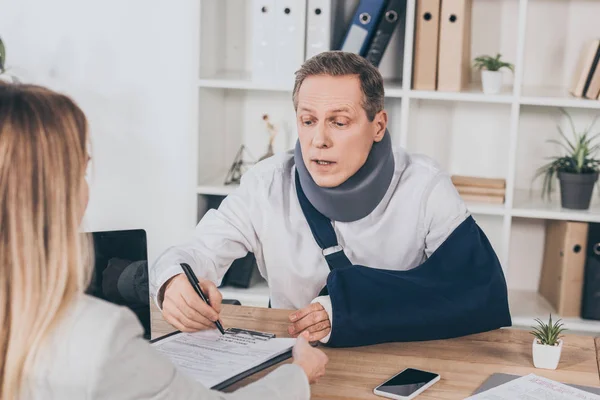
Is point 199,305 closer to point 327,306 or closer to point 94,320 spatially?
point 327,306

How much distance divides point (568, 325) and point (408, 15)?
1182 millimetres

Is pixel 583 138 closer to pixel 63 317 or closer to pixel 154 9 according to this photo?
pixel 154 9

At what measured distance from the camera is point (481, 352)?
5.51 ft

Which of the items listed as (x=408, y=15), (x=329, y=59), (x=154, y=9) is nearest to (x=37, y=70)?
(x=154, y=9)

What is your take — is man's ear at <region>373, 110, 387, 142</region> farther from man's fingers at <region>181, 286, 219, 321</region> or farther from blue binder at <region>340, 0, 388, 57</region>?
blue binder at <region>340, 0, 388, 57</region>

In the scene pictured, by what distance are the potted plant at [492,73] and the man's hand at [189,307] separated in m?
1.53

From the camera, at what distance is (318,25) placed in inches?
114

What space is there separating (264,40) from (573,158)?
1.15 metres

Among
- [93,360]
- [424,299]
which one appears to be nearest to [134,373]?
[93,360]

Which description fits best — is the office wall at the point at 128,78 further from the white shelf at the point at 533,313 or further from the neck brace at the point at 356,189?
the neck brace at the point at 356,189

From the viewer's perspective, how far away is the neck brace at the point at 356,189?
2021 millimetres

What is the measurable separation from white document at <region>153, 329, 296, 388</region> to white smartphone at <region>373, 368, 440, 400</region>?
0.20m

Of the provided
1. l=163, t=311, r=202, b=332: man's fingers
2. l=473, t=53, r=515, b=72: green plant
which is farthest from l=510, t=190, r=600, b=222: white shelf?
l=163, t=311, r=202, b=332: man's fingers

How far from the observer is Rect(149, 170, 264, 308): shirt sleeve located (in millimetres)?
2006
